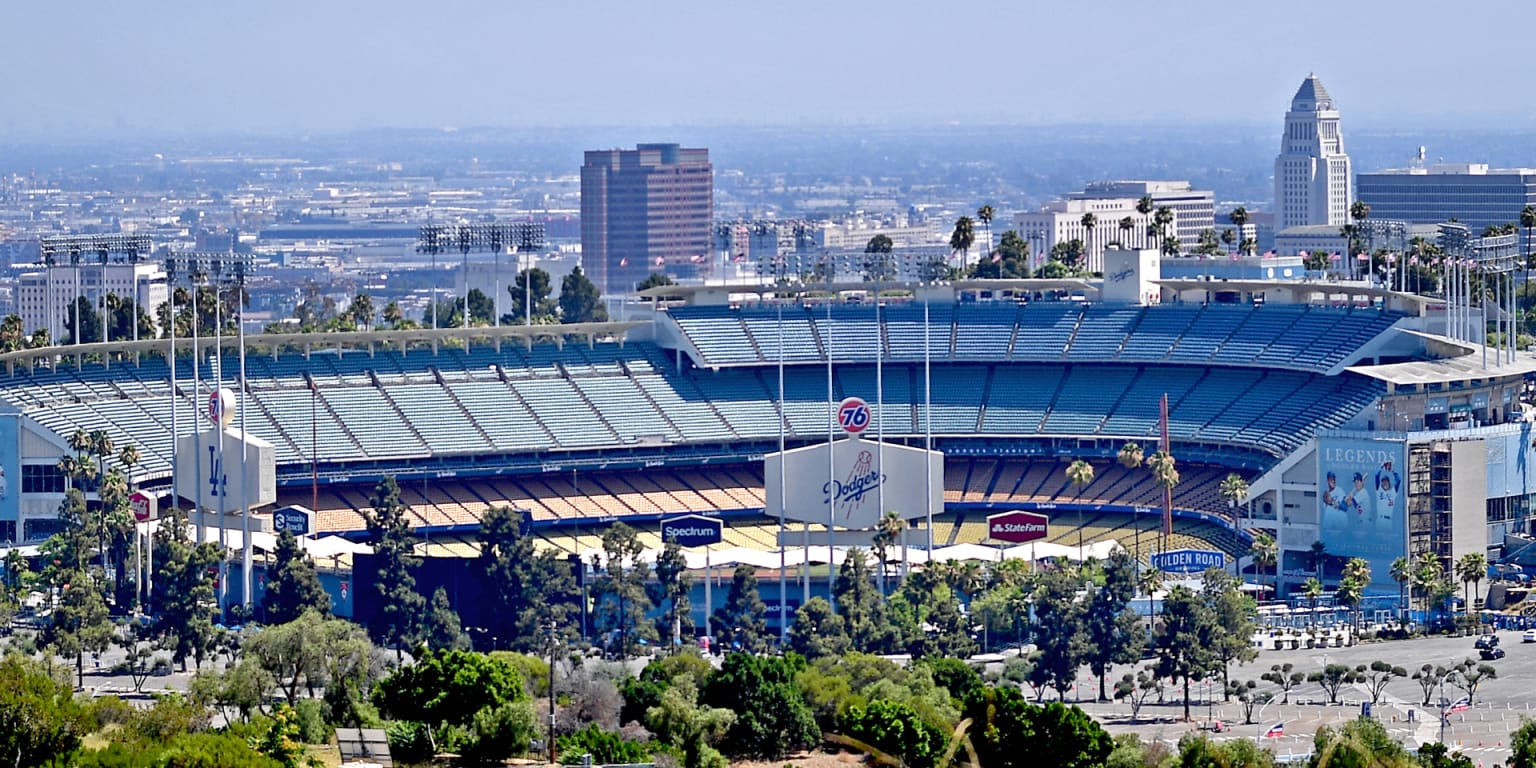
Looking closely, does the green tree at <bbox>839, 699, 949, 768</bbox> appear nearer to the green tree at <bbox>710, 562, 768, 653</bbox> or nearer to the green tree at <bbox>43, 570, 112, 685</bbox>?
the green tree at <bbox>710, 562, 768, 653</bbox>

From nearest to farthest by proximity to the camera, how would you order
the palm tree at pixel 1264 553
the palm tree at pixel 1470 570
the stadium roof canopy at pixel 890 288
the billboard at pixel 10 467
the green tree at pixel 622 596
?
the green tree at pixel 622 596 < the palm tree at pixel 1470 570 < the palm tree at pixel 1264 553 < the billboard at pixel 10 467 < the stadium roof canopy at pixel 890 288

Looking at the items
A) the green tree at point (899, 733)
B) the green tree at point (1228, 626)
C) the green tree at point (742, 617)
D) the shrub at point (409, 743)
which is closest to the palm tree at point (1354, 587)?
the green tree at point (1228, 626)

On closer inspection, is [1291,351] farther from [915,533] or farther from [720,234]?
[720,234]

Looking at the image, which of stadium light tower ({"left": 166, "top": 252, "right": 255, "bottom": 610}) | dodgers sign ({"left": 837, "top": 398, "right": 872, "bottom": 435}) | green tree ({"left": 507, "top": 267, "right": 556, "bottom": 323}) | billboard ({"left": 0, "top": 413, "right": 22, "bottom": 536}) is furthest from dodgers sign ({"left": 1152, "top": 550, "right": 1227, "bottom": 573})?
green tree ({"left": 507, "top": 267, "right": 556, "bottom": 323})

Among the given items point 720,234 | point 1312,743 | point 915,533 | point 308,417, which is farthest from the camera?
point 720,234

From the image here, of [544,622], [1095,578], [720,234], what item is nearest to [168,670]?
[544,622]

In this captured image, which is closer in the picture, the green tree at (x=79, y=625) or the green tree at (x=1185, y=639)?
the green tree at (x=1185, y=639)

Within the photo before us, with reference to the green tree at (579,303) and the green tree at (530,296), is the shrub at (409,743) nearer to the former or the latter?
the green tree at (530,296)
